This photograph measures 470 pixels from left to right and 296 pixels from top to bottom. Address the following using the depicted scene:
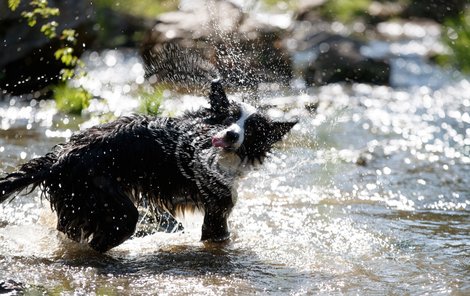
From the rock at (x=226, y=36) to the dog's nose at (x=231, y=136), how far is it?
5.15 meters

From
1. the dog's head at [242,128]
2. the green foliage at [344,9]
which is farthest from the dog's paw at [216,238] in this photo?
the green foliage at [344,9]

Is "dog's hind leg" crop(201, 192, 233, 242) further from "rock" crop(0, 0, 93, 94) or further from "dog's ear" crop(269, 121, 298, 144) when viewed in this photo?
"rock" crop(0, 0, 93, 94)

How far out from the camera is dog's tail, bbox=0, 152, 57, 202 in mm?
5277

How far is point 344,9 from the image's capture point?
1712cm

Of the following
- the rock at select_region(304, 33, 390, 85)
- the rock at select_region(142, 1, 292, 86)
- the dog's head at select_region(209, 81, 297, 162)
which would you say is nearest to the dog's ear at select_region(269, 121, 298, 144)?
the dog's head at select_region(209, 81, 297, 162)

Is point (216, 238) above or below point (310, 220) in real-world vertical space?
below

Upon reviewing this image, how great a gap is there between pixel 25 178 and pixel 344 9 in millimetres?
12877

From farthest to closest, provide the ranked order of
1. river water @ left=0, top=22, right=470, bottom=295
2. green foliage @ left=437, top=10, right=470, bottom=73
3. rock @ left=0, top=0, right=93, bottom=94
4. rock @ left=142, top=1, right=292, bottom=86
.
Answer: green foliage @ left=437, top=10, right=470, bottom=73, rock @ left=142, top=1, right=292, bottom=86, rock @ left=0, top=0, right=93, bottom=94, river water @ left=0, top=22, right=470, bottom=295

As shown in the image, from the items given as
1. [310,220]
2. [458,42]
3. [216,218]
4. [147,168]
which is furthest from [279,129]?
[458,42]

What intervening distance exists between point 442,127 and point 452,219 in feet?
12.9

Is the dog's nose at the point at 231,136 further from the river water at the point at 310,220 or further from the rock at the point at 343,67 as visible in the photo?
the rock at the point at 343,67

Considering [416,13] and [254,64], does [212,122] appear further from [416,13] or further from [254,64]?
[416,13]

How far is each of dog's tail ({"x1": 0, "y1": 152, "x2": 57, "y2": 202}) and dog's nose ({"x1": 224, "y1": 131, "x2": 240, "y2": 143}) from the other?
4.03ft

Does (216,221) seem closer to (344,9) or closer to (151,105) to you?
(151,105)
